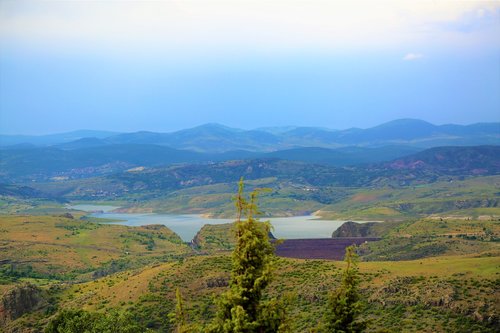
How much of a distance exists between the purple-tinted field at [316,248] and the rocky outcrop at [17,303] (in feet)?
156

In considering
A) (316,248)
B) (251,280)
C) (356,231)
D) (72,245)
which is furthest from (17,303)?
(356,231)

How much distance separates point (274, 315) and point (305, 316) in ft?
117

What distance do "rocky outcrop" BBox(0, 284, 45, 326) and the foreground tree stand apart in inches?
2009

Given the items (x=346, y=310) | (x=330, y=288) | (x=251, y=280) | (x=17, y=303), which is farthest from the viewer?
A: (x=17, y=303)

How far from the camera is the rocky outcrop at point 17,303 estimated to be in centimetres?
7350

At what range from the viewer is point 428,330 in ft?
184

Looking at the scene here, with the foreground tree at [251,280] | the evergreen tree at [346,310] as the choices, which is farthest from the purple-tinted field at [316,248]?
the foreground tree at [251,280]

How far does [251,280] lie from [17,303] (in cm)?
5265

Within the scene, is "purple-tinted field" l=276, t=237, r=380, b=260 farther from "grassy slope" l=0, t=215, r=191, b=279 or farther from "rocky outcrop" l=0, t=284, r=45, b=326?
"rocky outcrop" l=0, t=284, r=45, b=326

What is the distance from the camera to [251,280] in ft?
94.3

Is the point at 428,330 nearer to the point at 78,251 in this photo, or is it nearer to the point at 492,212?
the point at 78,251

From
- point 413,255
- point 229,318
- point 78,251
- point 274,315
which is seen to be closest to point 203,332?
point 229,318

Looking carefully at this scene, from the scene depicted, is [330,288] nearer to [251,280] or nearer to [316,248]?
[251,280]

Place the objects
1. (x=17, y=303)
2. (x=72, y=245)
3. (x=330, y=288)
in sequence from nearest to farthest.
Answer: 1. (x=330, y=288)
2. (x=17, y=303)
3. (x=72, y=245)
